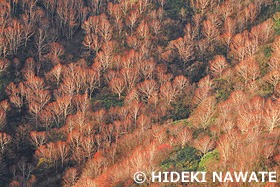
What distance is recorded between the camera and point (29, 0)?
131000 millimetres

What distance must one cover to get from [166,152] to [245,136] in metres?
16.4

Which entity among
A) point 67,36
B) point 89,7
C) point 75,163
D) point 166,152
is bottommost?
point 75,163

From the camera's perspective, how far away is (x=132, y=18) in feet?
419

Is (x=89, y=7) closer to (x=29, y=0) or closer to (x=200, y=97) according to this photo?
(x=29, y=0)

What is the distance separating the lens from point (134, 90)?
94188 mm

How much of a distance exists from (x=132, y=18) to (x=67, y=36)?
100 feet

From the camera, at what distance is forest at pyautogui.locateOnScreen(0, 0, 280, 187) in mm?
57375

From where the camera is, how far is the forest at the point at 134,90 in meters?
57.4

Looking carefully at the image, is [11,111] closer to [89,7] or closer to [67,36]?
[67,36]

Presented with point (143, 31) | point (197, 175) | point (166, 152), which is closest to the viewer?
point (197, 175)

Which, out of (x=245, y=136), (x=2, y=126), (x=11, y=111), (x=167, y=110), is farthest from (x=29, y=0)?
(x=245, y=136)

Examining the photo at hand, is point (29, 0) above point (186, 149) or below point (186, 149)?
above

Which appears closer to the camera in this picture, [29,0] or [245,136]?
[245,136]

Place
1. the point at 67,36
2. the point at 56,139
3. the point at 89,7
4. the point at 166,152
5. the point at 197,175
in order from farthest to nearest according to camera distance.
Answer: the point at 89,7 → the point at 67,36 → the point at 56,139 → the point at 166,152 → the point at 197,175
